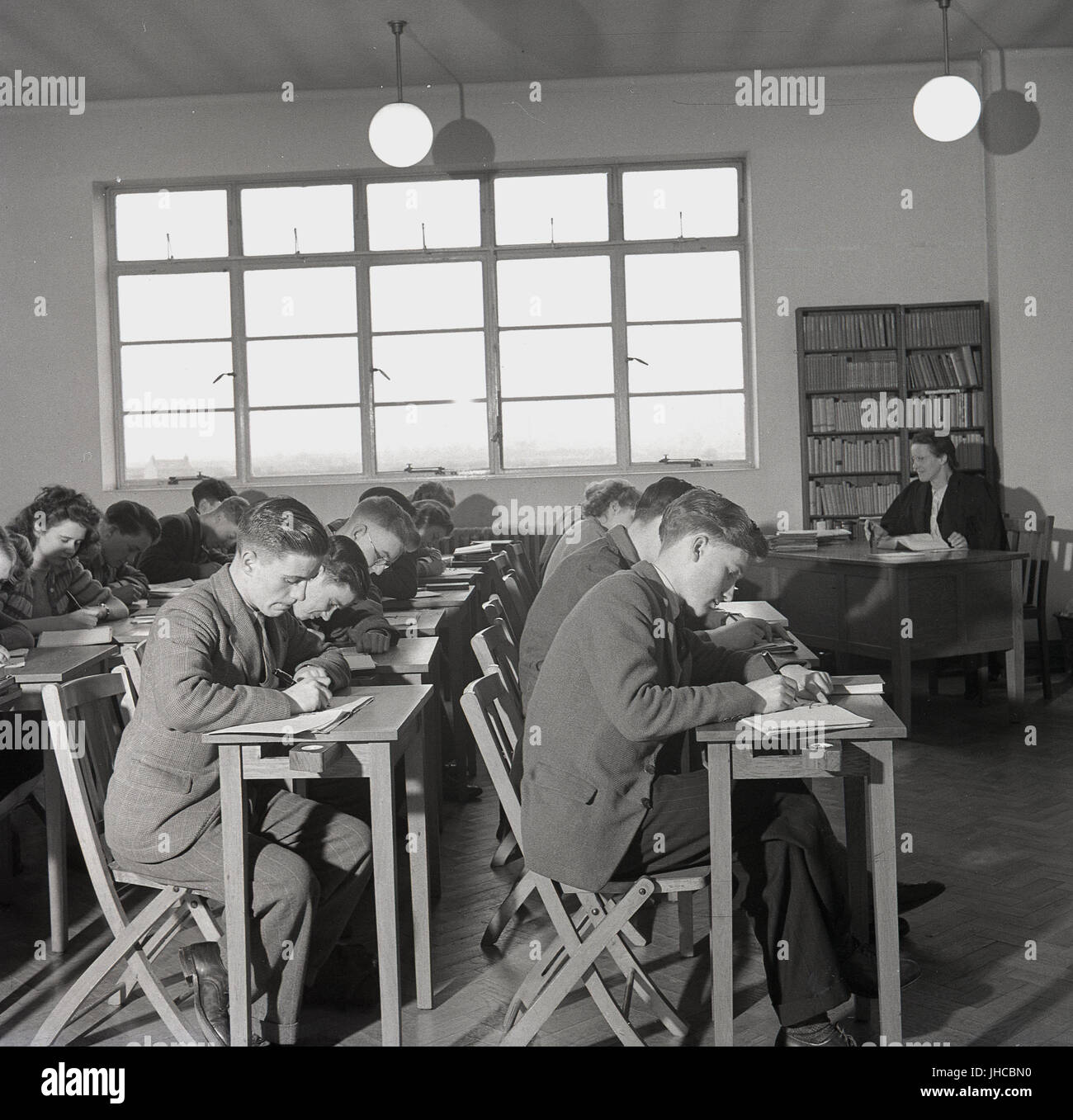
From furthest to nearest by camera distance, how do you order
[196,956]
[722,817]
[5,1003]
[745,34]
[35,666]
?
[745,34]
[35,666]
[5,1003]
[196,956]
[722,817]

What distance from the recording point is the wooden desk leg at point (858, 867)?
265 cm

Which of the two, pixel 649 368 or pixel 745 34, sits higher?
pixel 745 34

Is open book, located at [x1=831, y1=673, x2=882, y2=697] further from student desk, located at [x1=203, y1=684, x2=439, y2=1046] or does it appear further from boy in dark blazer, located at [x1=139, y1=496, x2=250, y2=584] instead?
boy in dark blazer, located at [x1=139, y1=496, x2=250, y2=584]

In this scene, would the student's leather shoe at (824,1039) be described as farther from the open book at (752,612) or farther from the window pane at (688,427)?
the window pane at (688,427)

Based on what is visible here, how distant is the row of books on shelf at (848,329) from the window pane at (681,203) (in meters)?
0.94

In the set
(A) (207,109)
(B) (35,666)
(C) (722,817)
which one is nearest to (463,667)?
(B) (35,666)

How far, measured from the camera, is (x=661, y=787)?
8.12 ft

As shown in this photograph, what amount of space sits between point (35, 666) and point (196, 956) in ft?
4.02

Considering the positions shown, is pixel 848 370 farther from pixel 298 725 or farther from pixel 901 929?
pixel 298 725

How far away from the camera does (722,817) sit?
7.67ft

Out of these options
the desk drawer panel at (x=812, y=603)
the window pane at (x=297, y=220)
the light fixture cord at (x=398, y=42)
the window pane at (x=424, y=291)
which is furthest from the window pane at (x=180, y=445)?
the desk drawer panel at (x=812, y=603)

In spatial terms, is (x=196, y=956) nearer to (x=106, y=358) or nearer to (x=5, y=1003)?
(x=5, y=1003)

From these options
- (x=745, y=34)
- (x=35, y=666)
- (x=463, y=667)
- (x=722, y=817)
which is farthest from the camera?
(x=745, y=34)
